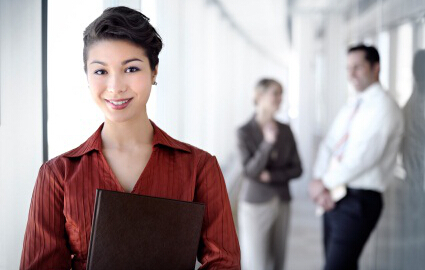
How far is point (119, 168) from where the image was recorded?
1.03m

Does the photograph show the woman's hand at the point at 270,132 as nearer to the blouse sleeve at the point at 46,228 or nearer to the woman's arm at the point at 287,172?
the woman's arm at the point at 287,172

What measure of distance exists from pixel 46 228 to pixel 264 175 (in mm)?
2317

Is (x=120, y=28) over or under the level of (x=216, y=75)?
under

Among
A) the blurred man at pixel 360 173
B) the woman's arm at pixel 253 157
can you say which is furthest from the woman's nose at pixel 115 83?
the woman's arm at pixel 253 157

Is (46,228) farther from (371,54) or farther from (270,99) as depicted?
(270,99)

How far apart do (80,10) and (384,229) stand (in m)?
2.14

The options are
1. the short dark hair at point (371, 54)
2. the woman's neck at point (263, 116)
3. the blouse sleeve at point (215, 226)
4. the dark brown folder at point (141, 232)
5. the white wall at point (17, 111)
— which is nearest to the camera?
the dark brown folder at point (141, 232)

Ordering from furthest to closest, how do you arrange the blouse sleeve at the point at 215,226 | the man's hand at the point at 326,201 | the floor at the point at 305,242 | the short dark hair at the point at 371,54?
the floor at the point at 305,242 < the short dark hair at the point at 371,54 < the man's hand at the point at 326,201 < the blouse sleeve at the point at 215,226

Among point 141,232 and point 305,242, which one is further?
point 305,242

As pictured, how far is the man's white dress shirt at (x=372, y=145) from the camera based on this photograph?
8.64 ft

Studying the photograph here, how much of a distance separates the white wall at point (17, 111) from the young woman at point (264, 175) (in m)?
1.98

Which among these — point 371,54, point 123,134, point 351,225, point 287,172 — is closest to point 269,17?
point 371,54

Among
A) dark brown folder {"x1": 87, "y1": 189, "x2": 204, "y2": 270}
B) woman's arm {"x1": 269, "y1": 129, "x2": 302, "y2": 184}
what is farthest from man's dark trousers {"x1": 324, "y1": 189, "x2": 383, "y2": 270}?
dark brown folder {"x1": 87, "y1": 189, "x2": 204, "y2": 270}

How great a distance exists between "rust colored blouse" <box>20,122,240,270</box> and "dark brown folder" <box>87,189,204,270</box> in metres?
0.07
